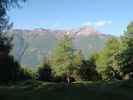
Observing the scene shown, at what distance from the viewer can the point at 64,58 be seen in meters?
82.9

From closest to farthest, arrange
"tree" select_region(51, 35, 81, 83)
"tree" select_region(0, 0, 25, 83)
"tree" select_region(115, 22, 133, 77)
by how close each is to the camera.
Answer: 1. "tree" select_region(0, 0, 25, 83)
2. "tree" select_region(115, 22, 133, 77)
3. "tree" select_region(51, 35, 81, 83)

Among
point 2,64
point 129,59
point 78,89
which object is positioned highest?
point 129,59

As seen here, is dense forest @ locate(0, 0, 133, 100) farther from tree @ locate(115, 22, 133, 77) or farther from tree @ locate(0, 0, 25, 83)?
tree @ locate(0, 0, 25, 83)

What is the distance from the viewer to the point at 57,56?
82938 millimetres

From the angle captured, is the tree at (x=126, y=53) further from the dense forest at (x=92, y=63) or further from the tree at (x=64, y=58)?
the tree at (x=64, y=58)

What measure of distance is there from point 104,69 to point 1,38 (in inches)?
2382

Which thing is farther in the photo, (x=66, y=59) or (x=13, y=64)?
(x=66, y=59)

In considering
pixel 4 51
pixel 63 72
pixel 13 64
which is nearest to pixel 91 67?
pixel 63 72

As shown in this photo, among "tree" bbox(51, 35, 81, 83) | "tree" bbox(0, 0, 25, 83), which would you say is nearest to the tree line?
"tree" bbox(51, 35, 81, 83)

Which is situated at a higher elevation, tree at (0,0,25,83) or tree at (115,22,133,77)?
tree at (115,22,133,77)

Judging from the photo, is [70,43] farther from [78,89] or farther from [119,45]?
[78,89]

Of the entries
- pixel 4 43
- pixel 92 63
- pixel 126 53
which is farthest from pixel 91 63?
pixel 4 43

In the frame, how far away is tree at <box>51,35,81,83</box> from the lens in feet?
269

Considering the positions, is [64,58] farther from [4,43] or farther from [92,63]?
[4,43]
